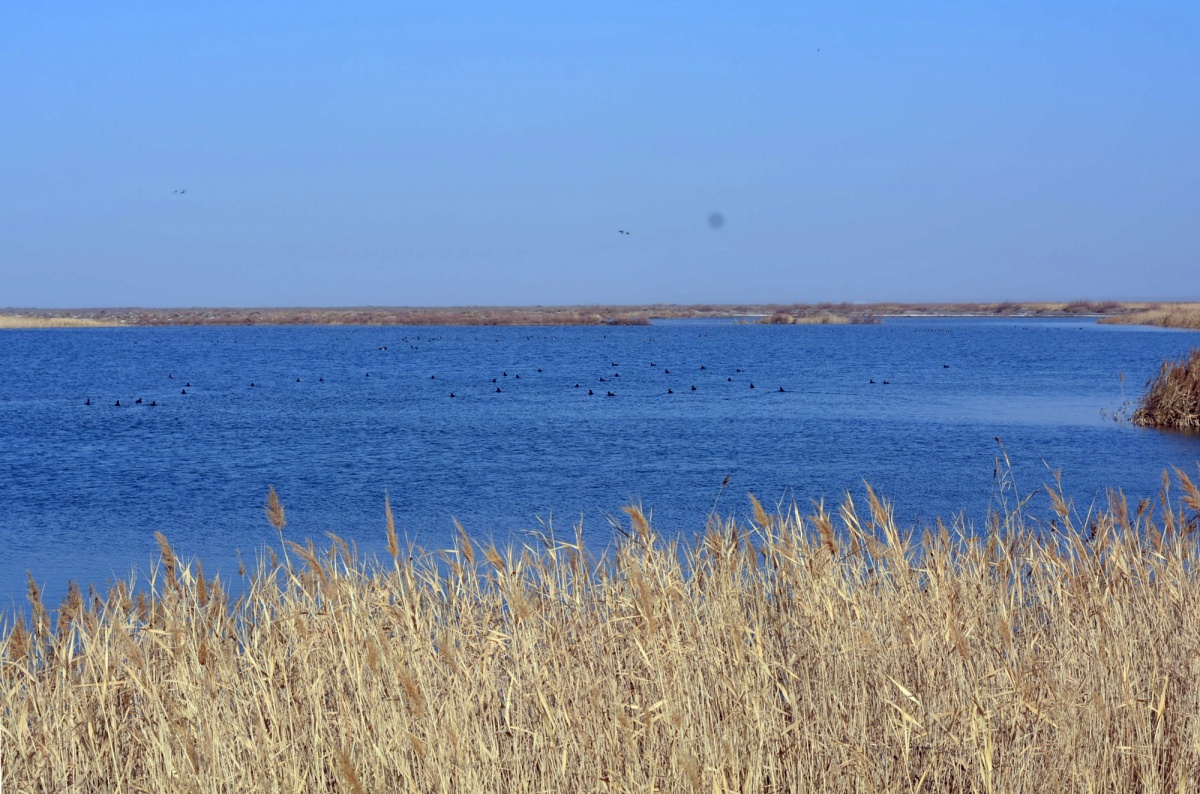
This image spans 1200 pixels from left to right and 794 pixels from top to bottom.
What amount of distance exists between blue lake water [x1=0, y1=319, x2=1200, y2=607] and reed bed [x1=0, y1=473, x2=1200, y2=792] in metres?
1.35

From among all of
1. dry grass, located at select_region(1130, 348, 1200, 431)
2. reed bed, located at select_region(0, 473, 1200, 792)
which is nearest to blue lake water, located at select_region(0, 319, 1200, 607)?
dry grass, located at select_region(1130, 348, 1200, 431)

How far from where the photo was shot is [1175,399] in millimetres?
25219

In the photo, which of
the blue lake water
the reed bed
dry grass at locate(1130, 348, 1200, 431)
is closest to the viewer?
the reed bed

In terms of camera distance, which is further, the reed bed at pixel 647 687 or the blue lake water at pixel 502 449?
the blue lake water at pixel 502 449

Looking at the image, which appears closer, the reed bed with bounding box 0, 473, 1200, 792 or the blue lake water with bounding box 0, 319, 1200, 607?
the reed bed with bounding box 0, 473, 1200, 792

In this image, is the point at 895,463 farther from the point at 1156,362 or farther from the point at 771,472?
the point at 1156,362

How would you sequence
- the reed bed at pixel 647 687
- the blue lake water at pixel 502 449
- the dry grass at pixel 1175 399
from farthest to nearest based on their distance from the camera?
1. the dry grass at pixel 1175 399
2. the blue lake water at pixel 502 449
3. the reed bed at pixel 647 687

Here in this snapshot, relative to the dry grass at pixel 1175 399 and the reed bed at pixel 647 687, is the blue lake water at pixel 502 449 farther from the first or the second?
the reed bed at pixel 647 687

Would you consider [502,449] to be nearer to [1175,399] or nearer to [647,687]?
[1175,399]

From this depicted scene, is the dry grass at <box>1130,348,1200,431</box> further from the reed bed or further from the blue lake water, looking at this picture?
the reed bed

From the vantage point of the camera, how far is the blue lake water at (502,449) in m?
15.8

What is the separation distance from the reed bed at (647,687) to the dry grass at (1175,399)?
69.6 feet

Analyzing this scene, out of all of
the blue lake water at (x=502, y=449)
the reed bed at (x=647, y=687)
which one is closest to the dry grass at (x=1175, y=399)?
the blue lake water at (x=502, y=449)

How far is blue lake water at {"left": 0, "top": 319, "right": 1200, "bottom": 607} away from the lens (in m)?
15.8
